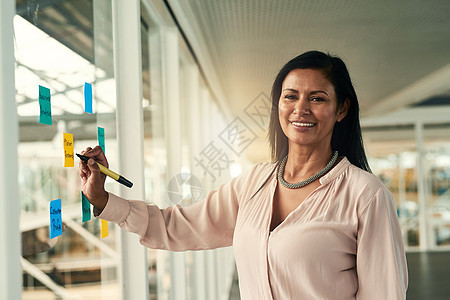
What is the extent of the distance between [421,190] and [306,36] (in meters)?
6.78

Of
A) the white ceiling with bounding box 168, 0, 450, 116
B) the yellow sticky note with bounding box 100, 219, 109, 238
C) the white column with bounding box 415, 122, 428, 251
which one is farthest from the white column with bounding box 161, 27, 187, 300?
the white column with bounding box 415, 122, 428, 251

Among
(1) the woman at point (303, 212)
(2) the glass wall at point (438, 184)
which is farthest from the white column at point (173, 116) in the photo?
(2) the glass wall at point (438, 184)

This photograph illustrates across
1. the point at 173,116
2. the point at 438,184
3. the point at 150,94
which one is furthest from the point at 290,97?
the point at 438,184

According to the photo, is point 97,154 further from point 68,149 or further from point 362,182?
point 362,182

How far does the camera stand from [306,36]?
3346 millimetres

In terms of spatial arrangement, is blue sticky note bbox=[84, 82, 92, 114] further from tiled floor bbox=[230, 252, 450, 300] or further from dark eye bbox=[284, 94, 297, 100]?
tiled floor bbox=[230, 252, 450, 300]

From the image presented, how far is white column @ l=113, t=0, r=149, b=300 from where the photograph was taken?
66.7 inches

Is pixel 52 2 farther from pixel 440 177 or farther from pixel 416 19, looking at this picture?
pixel 440 177

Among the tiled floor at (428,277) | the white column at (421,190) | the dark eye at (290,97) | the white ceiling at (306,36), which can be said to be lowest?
the tiled floor at (428,277)

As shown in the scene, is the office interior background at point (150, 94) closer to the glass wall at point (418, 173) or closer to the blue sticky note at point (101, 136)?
the blue sticky note at point (101, 136)

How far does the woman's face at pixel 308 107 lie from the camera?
132cm

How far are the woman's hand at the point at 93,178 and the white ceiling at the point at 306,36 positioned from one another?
1126mm

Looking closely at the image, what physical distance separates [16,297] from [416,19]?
3023 millimetres

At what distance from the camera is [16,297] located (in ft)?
2.66
